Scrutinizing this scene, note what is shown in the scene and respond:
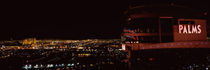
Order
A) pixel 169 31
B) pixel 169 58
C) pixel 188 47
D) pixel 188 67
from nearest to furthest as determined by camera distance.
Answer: pixel 188 47
pixel 169 31
pixel 169 58
pixel 188 67

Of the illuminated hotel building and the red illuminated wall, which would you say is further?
the red illuminated wall

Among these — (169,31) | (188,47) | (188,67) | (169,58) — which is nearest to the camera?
(188,47)

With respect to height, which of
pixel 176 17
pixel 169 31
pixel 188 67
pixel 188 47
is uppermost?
pixel 176 17

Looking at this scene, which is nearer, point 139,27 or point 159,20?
point 159,20

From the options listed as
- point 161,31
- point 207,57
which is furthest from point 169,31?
point 207,57

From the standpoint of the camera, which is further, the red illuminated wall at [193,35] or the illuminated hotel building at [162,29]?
the red illuminated wall at [193,35]

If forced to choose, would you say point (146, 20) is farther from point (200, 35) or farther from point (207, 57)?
point (207, 57)

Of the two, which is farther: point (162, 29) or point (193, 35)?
point (162, 29)

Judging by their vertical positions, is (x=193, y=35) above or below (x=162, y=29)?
below
